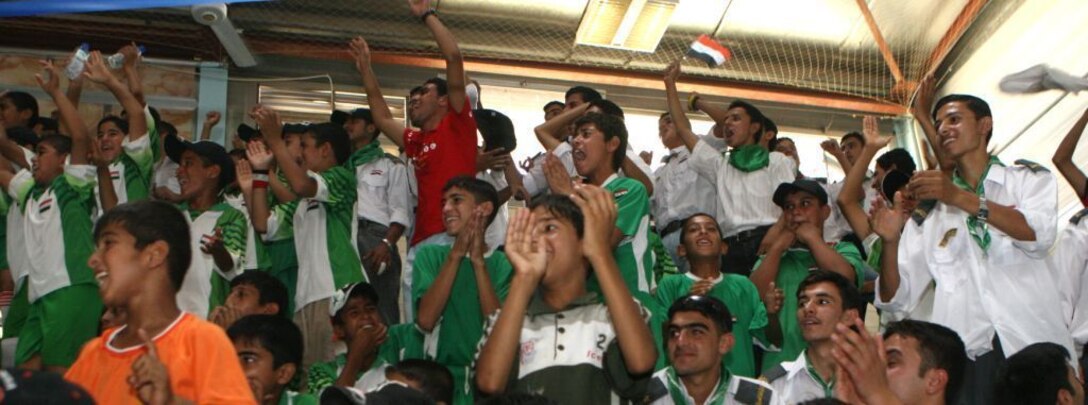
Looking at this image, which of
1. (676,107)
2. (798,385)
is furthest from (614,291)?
(676,107)

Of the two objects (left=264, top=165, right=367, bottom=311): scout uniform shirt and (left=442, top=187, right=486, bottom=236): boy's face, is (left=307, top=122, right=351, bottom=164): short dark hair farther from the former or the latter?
(left=442, top=187, right=486, bottom=236): boy's face

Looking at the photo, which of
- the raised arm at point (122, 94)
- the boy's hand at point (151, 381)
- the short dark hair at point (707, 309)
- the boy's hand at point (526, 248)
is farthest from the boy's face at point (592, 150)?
the boy's hand at point (151, 381)

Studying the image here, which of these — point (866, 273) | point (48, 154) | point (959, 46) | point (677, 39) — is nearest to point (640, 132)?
point (677, 39)

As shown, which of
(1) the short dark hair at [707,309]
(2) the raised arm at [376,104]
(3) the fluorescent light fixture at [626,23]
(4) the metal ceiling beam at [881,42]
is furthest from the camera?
(4) the metal ceiling beam at [881,42]

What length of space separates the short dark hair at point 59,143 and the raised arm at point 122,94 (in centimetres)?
29

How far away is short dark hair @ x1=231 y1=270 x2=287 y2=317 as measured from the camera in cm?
503

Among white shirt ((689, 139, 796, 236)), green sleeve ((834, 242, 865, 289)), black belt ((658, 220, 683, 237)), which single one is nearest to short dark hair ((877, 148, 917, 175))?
white shirt ((689, 139, 796, 236))

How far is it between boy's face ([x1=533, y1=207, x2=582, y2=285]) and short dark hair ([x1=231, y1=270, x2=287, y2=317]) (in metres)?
1.61

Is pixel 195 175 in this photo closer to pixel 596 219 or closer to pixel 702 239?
pixel 702 239

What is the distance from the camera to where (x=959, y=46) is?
9.80m

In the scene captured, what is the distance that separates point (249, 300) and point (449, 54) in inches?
56.2

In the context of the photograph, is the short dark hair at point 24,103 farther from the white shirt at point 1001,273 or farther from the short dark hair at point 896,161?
the white shirt at point 1001,273

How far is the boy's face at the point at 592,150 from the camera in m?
5.22

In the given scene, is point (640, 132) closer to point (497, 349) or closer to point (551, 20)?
point (551, 20)
